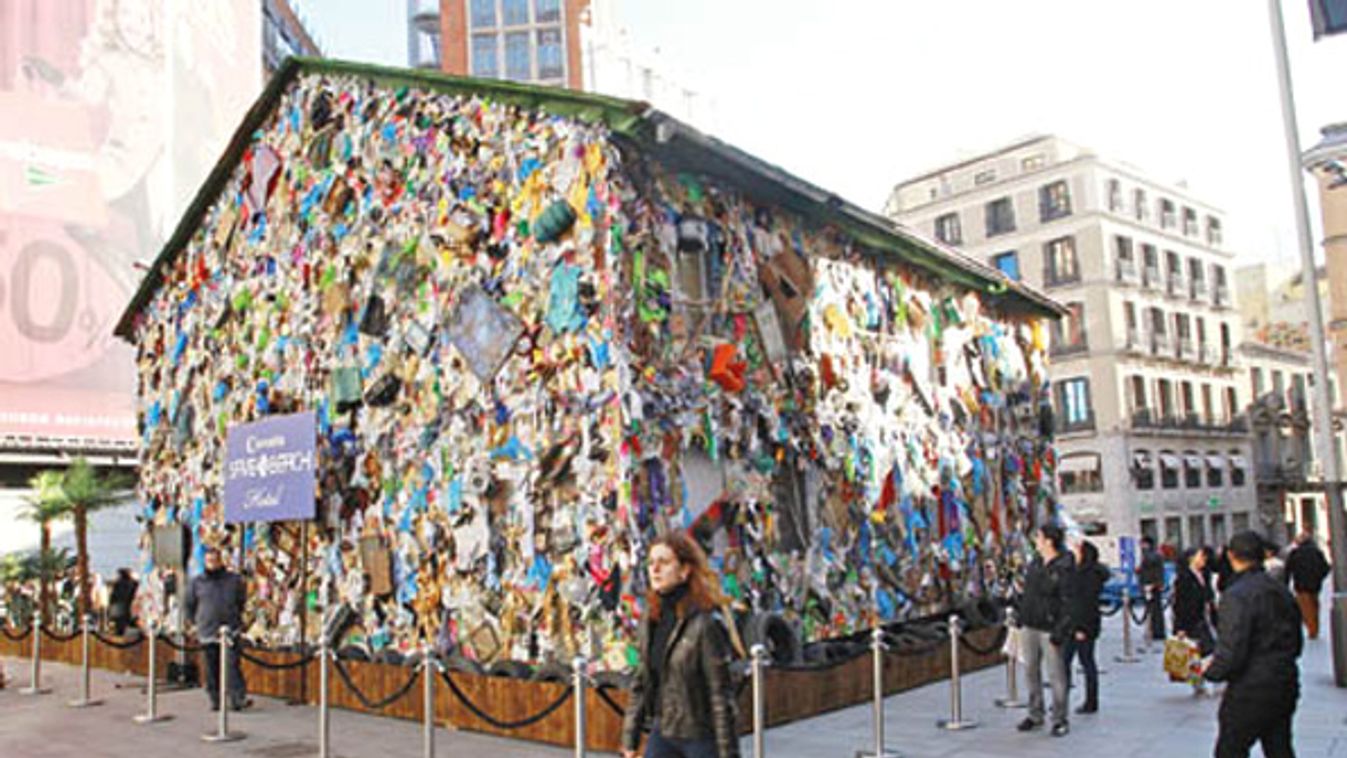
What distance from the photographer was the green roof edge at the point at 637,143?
1052cm

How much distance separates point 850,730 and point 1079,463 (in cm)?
3384

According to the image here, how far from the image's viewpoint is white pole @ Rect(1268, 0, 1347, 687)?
1201 centimetres

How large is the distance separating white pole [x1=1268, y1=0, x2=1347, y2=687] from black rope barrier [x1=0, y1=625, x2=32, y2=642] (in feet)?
58.9

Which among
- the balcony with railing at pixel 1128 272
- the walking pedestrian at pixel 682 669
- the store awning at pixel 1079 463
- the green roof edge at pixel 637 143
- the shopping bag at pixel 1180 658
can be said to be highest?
Answer: the balcony with railing at pixel 1128 272

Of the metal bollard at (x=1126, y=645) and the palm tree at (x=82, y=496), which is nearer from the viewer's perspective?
the metal bollard at (x=1126, y=645)

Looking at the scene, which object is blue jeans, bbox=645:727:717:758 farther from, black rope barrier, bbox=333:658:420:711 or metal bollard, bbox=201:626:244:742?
metal bollard, bbox=201:626:244:742

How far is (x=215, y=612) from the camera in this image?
12.6 meters

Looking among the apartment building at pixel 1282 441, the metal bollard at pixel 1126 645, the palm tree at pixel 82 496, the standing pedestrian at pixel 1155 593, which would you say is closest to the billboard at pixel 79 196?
the palm tree at pixel 82 496

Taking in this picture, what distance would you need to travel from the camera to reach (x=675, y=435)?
10570 millimetres

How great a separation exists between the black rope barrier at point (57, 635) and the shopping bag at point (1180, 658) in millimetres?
14498

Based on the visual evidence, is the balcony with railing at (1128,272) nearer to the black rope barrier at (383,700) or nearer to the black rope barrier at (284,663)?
the black rope barrier at (284,663)

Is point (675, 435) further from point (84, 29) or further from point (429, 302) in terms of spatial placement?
point (84, 29)

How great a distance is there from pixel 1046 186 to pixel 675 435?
3645 cm

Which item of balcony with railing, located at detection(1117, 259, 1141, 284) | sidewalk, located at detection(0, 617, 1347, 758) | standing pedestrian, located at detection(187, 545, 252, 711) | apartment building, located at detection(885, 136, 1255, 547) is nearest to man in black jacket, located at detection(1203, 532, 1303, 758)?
sidewalk, located at detection(0, 617, 1347, 758)
